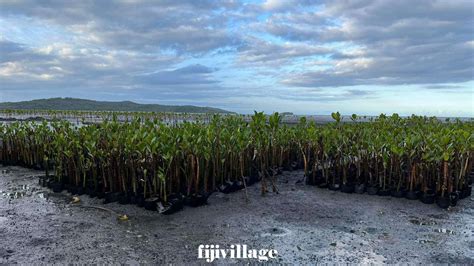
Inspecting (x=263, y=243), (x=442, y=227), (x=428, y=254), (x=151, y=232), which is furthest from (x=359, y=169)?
(x=151, y=232)

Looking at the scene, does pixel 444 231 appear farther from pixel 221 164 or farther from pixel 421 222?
pixel 221 164

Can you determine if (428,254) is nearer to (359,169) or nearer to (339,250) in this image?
(339,250)

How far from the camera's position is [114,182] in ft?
21.1

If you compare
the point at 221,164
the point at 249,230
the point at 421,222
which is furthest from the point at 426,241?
the point at 221,164

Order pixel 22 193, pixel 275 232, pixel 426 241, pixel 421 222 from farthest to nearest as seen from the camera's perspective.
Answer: pixel 22 193 → pixel 421 222 → pixel 275 232 → pixel 426 241

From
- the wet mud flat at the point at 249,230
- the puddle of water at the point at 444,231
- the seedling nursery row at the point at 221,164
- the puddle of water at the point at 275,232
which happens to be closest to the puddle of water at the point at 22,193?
the wet mud flat at the point at 249,230

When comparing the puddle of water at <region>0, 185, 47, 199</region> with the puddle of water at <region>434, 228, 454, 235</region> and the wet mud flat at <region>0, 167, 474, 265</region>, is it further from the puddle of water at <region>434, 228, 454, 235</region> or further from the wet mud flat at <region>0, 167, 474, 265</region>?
the puddle of water at <region>434, 228, 454, 235</region>

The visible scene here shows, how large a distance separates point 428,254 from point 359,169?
3334 millimetres

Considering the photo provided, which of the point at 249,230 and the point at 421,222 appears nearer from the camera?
the point at 249,230

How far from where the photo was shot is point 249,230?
488cm

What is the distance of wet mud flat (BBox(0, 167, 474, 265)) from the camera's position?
4082 millimetres

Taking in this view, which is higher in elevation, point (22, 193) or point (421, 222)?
point (421, 222)

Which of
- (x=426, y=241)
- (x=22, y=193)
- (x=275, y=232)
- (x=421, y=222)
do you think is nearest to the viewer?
(x=426, y=241)

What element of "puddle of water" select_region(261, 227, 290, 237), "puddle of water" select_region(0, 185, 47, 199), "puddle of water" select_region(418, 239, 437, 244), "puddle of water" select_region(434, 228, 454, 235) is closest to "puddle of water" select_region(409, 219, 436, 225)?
"puddle of water" select_region(434, 228, 454, 235)
